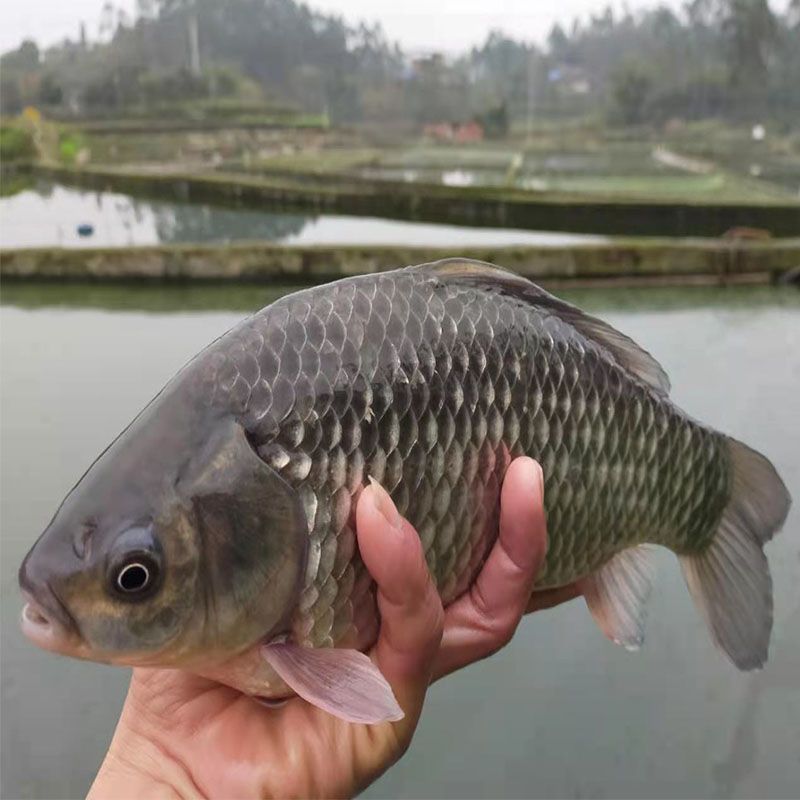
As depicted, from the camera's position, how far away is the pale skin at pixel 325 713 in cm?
66

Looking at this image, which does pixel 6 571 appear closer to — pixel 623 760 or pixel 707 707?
pixel 623 760

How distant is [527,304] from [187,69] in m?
23.3

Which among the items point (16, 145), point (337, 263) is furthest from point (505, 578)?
point (16, 145)

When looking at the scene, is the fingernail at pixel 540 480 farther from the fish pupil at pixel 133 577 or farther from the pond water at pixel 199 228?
the pond water at pixel 199 228

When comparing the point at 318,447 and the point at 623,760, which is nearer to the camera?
the point at 318,447

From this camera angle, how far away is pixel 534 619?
192 centimetres

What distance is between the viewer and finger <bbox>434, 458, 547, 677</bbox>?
680 millimetres

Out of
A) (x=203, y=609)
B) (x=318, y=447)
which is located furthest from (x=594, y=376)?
(x=203, y=609)

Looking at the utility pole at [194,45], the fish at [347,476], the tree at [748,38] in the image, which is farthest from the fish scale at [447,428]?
the utility pole at [194,45]

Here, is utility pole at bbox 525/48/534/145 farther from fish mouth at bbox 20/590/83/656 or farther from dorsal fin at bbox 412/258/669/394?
fish mouth at bbox 20/590/83/656

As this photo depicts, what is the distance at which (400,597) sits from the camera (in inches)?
25.0

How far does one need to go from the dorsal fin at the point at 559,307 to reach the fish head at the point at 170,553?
9.4 inches

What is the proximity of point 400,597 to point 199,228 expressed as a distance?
24.7 feet

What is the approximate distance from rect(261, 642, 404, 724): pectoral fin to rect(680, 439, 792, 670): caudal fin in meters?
Answer: 0.40
